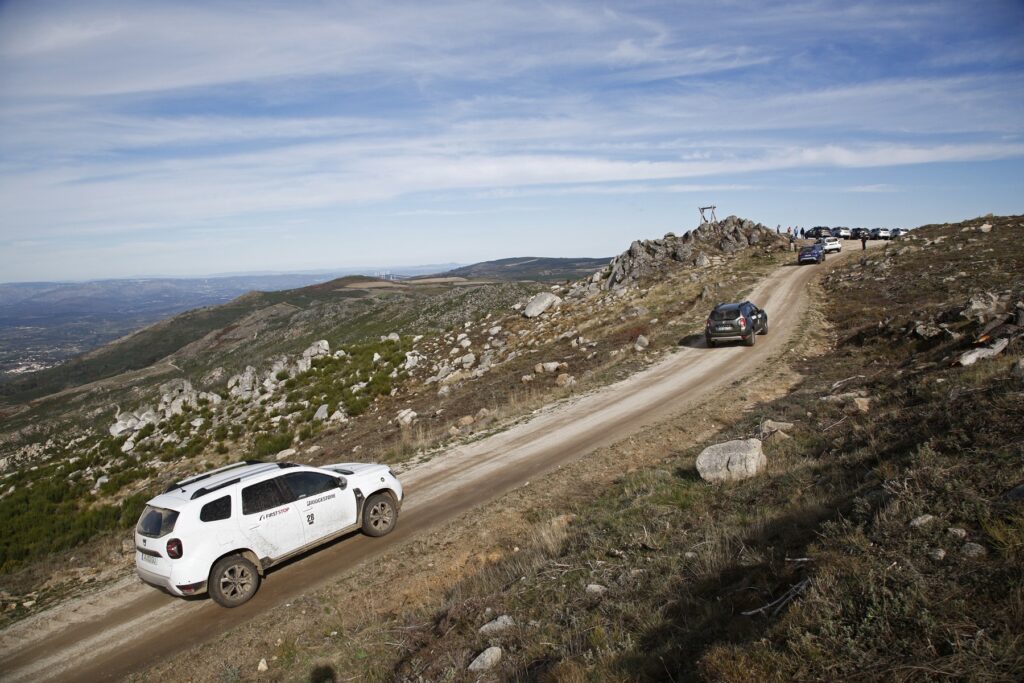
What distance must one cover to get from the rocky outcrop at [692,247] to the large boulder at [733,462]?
36964 mm

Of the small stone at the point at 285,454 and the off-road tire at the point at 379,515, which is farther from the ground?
the off-road tire at the point at 379,515

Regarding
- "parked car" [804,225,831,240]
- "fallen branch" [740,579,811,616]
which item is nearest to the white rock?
"fallen branch" [740,579,811,616]

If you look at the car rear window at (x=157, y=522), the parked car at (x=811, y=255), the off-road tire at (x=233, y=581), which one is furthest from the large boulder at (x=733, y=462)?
the parked car at (x=811, y=255)

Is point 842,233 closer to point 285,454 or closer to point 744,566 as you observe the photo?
point 285,454

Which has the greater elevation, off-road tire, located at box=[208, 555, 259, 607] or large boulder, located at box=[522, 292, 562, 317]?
large boulder, located at box=[522, 292, 562, 317]

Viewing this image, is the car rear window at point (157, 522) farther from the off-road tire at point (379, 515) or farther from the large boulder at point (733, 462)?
the large boulder at point (733, 462)

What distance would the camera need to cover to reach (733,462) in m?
10.8

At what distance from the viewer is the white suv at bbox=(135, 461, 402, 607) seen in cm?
885

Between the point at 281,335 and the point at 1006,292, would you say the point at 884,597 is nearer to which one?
the point at 1006,292

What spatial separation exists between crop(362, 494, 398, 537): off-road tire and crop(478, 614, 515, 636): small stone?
484 cm

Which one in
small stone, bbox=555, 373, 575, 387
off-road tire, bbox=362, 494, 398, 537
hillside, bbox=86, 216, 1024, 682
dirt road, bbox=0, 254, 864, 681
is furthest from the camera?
small stone, bbox=555, 373, 575, 387

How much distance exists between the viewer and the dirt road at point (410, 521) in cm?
870

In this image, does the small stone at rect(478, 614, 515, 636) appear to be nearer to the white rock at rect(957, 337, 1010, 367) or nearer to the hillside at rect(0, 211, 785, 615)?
the hillside at rect(0, 211, 785, 615)

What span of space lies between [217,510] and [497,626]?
5281 millimetres
